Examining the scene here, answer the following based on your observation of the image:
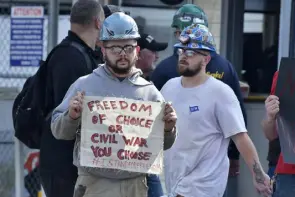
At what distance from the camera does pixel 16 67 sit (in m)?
8.50

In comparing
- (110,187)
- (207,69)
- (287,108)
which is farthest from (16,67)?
(110,187)

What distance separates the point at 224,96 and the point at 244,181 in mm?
2094

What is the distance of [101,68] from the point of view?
4.62 metres

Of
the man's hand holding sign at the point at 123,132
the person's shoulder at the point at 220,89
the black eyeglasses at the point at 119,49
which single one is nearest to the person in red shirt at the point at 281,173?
the person's shoulder at the point at 220,89

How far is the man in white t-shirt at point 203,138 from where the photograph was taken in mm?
5191

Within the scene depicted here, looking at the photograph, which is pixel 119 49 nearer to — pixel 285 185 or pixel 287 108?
pixel 287 108

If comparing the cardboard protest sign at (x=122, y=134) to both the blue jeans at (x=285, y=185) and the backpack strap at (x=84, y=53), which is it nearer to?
the backpack strap at (x=84, y=53)

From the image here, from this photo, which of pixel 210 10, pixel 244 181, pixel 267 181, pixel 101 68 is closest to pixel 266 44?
pixel 210 10

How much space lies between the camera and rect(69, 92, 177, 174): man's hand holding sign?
4.41 metres

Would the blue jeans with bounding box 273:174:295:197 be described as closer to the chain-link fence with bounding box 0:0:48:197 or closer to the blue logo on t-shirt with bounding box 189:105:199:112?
the blue logo on t-shirt with bounding box 189:105:199:112

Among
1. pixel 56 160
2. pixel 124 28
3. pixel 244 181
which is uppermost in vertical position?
pixel 124 28

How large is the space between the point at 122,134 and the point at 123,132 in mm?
12

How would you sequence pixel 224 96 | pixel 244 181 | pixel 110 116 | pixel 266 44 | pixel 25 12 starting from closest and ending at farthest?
pixel 110 116, pixel 224 96, pixel 244 181, pixel 25 12, pixel 266 44

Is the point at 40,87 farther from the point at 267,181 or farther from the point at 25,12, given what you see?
the point at 25,12
